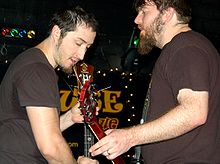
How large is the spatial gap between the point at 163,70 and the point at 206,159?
1.89ft

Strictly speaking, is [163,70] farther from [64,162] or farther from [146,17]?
[64,162]

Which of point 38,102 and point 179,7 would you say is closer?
point 38,102

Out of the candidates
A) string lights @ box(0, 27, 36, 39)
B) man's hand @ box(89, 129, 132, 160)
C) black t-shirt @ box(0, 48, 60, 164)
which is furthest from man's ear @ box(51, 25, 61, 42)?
string lights @ box(0, 27, 36, 39)

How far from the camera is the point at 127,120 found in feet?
17.5

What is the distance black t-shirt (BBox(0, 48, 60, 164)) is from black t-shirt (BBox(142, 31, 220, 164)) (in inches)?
25.7

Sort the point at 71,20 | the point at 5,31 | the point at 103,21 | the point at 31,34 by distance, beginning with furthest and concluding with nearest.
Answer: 1. the point at 103,21
2. the point at 31,34
3. the point at 5,31
4. the point at 71,20

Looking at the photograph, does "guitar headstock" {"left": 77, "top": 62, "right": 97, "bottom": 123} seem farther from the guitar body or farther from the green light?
the green light

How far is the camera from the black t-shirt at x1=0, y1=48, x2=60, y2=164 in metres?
2.34

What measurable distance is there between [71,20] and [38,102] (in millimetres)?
668

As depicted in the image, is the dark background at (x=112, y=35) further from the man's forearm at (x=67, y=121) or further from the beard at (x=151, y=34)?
the beard at (x=151, y=34)

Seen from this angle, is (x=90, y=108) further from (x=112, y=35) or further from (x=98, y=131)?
(x=112, y=35)

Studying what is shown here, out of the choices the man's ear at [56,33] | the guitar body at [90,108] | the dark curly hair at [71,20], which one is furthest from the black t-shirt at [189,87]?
the man's ear at [56,33]

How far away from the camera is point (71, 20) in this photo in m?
2.68

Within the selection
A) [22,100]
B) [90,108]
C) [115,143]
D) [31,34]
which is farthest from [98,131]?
[31,34]
